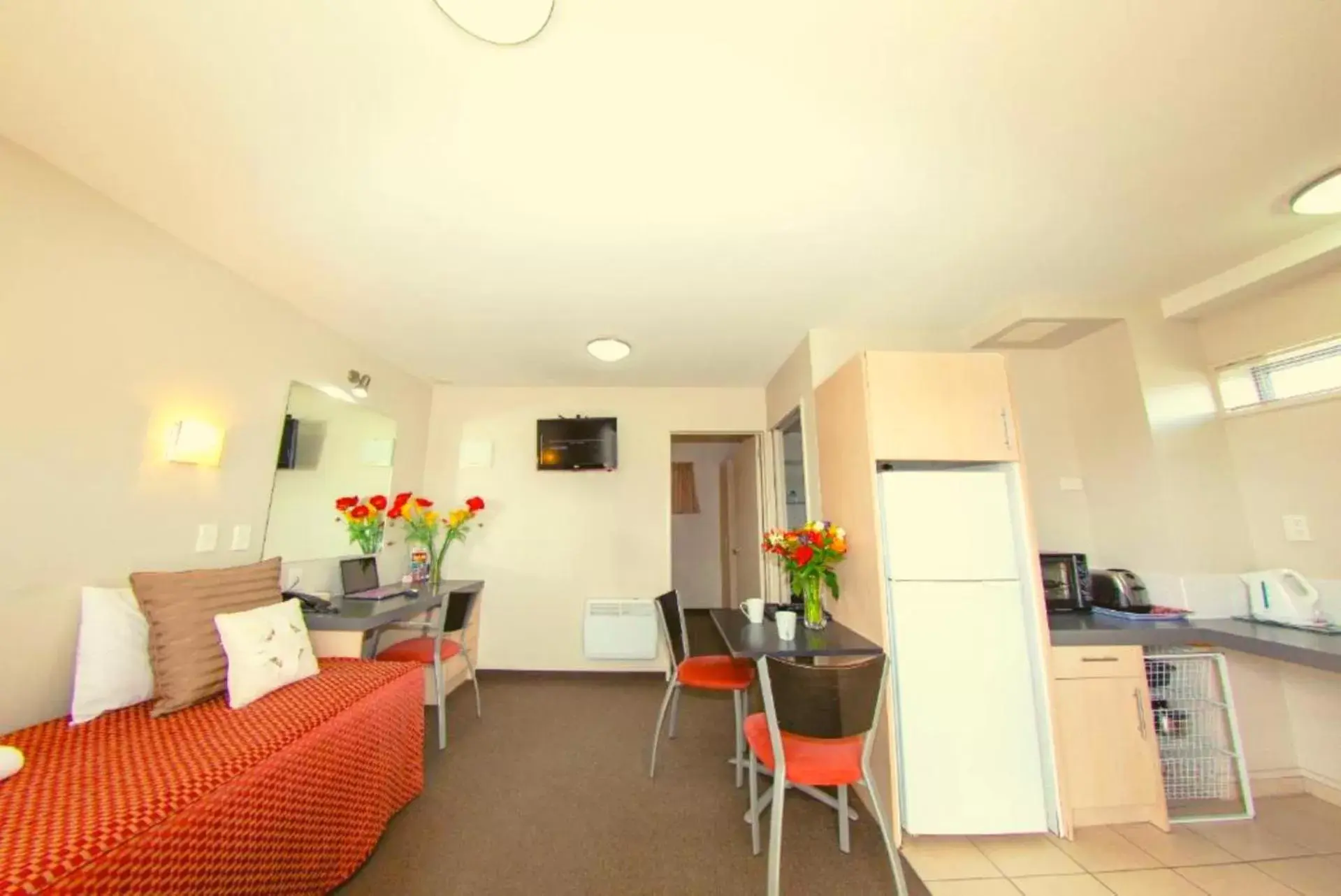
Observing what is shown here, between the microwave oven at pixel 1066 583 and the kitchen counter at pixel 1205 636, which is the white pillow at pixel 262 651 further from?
the microwave oven at pixel 1066 583

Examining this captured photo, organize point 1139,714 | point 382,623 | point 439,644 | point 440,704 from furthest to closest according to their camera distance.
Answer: point 439,644 → point 440,704 → point 382,623 → point 1139,714

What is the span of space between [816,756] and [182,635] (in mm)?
2488

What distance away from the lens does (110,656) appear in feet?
5.27

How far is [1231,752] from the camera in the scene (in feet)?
6.62

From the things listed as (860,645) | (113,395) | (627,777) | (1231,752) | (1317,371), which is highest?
(1317,371)

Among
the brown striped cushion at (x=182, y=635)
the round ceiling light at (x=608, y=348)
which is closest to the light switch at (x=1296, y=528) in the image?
the round ceiling light at (x=608, y=348)

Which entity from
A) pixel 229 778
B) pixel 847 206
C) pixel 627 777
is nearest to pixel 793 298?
pixel 847 206

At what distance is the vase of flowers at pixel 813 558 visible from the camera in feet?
7.31

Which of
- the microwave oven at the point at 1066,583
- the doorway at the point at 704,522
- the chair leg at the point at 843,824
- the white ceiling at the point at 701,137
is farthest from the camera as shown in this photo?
the doorway at the point at 704,522

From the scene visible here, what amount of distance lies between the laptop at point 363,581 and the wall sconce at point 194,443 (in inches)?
41.7

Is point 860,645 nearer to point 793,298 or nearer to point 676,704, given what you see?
point 676,704

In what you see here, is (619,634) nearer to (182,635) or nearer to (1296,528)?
(182,635)

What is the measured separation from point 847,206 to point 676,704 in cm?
300

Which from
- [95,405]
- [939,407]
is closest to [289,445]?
[95,405]
